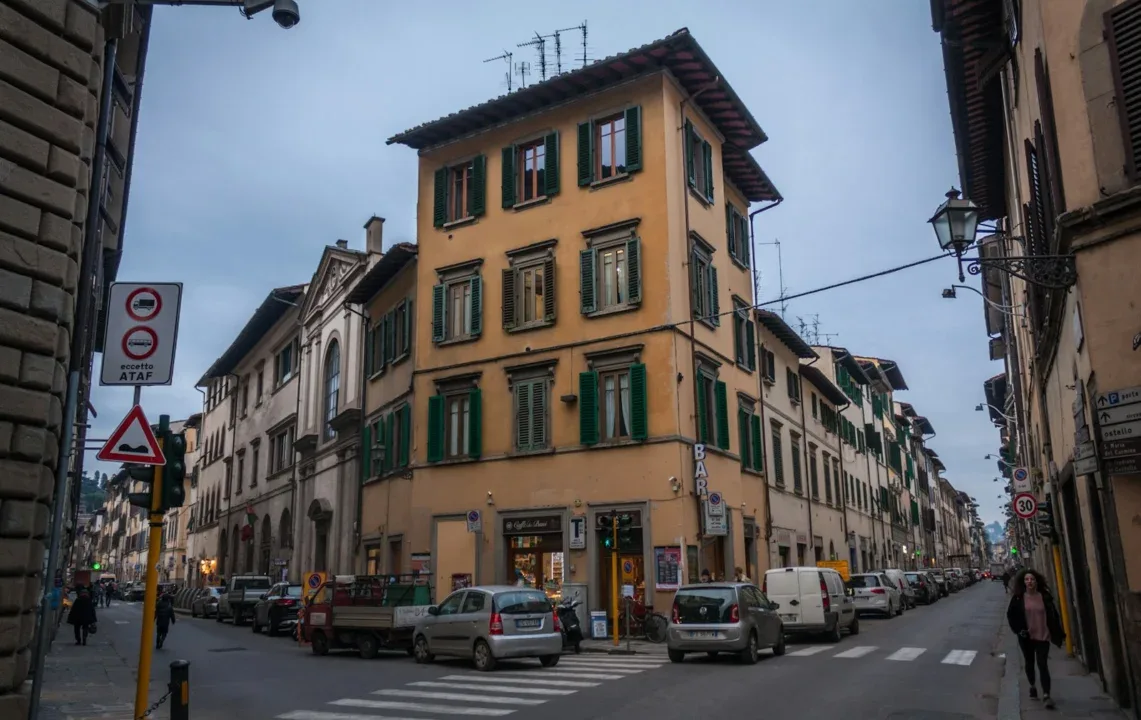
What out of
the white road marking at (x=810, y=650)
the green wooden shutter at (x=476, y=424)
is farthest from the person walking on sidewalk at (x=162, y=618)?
the white road marking at (x=810, y=650)

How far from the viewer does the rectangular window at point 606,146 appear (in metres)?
26.3

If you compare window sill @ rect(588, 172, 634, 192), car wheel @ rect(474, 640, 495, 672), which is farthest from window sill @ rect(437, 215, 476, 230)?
car wheel @ rect(474, 640, 495, 672)

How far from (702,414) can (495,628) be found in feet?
34.0

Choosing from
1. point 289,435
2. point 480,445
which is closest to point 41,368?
point 480,445

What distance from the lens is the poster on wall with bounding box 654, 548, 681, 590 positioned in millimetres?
23328

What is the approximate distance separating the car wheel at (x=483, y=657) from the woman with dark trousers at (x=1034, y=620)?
352 inches

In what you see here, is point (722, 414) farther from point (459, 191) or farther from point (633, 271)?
point (459, 191)

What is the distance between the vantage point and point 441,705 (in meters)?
12.4

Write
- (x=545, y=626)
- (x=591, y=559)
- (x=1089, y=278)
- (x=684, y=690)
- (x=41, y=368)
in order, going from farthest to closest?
(x=591, y=559) < (x=545, y=626) < (x=684, y=690) < (x=1089, y=278) < (x=41, y=368)

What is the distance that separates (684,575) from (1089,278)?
605 inches

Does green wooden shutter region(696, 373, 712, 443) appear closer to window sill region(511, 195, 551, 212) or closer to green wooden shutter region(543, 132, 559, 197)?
window sill region(511, 195, 551, 212)

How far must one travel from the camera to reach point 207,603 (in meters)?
42.7

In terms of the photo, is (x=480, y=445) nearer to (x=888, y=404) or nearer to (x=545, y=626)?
(x=545, y=626)

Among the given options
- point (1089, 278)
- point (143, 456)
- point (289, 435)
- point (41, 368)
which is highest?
point (289, 435)
